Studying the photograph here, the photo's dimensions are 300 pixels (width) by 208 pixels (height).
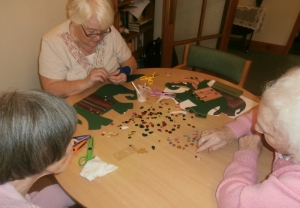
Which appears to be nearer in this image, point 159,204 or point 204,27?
point 159,204

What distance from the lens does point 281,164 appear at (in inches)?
35.4

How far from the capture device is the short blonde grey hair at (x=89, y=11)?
1343 millimetres

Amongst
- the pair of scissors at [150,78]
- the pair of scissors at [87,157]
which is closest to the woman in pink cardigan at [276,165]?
the pair of scissors at [87,157]

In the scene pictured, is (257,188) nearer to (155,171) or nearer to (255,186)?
(255,186)

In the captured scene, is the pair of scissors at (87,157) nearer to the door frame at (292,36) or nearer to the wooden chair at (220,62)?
the wooden chair at (220,62)

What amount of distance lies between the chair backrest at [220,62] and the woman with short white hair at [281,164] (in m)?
0.97

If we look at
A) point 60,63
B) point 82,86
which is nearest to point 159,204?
point 82,86

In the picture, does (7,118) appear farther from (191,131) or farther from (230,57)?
(230,57)

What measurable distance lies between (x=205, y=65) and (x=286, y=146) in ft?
4.26

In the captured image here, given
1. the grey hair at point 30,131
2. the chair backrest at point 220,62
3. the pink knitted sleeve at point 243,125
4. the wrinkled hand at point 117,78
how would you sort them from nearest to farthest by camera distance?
the grey hair at point 30,131, the pink knitted sleeve at point 243,125, the wrinkled hand at point 117,78, the chair backrest at point 220,62

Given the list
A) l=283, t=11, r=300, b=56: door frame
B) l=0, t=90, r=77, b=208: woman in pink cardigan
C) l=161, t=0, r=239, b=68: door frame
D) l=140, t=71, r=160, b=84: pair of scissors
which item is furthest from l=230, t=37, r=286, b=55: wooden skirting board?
l=0, t=90, r=77, b=208: woman in pink cardigan

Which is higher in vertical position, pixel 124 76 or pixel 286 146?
pixel 286 146

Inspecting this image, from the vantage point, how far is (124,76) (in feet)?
5.08

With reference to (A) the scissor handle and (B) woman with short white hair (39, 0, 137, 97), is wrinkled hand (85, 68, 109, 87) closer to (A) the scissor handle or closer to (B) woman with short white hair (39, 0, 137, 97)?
(B) woman with short white hair (39, 0, 137, 97)
